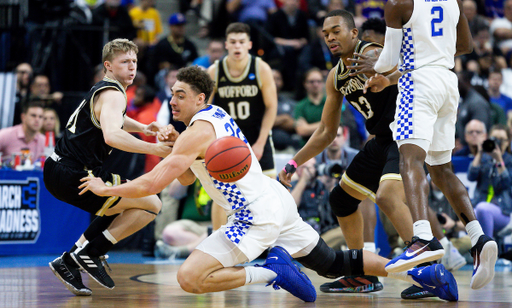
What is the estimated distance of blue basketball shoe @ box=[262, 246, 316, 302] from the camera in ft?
15.6

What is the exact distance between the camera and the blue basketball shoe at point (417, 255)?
4406 mm

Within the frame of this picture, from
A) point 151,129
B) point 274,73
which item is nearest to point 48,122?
point 274,73

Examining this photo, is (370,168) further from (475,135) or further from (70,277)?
(475,135)

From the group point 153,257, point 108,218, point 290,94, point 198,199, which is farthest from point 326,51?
point 108,218

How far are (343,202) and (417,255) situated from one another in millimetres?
1444

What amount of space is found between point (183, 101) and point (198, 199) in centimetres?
444

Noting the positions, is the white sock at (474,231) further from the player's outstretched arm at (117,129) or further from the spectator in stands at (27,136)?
the spectator in stands at (27,136)

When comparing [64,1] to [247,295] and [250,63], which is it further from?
[247,295]

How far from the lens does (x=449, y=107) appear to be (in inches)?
190

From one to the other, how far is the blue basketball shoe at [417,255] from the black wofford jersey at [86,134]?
2487 millimetres

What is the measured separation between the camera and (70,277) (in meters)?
5.37

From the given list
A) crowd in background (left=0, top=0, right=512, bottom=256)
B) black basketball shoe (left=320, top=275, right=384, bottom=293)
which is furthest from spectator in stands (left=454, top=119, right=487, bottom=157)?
black basketball shoe (left=320, top=275, right=384, bottom=293)

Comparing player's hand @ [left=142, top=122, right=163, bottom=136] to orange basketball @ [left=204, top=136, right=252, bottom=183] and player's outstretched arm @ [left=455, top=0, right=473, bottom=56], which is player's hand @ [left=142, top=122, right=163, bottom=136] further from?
player's outstretched arm @ [left=455, top=0, right=473, bottom=56]

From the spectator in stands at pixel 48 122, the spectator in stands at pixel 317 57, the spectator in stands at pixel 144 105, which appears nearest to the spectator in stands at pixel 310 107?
the spectator in stands at pixel 317 57
